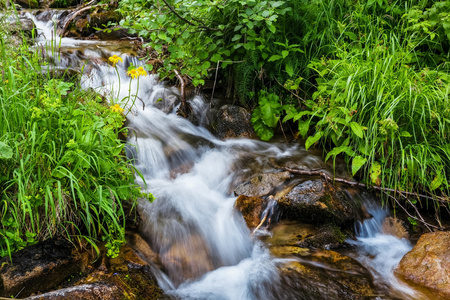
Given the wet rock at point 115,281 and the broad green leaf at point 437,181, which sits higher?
the broad green leaf at point 437,181

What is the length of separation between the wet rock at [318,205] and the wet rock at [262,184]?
23cm

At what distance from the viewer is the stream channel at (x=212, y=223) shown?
2534mm

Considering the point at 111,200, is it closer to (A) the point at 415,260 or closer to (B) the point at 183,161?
(B) the point at 183,161

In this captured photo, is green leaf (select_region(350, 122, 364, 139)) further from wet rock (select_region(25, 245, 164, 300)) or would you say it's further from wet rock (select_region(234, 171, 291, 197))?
wet rock (select_region(25, 245, 164, 300))

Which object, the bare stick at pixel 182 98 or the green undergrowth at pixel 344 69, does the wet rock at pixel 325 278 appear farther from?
the bare stick at pixel 182 98

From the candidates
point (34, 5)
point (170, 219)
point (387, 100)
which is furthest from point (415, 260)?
point (34, 5)

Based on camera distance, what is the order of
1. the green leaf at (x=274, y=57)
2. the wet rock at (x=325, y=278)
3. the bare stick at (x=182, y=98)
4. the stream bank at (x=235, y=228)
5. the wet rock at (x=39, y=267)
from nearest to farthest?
the wet rock at (x=39, y=267) → the wet rock at (x=325, y=278) → the stream bank at (x=235, y=228) → the green leaf at (x=274, y=57) → the bare stick at (x=182, y=98)

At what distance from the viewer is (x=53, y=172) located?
2.25 meters

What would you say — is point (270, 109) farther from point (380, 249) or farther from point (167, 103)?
point (380, 249)

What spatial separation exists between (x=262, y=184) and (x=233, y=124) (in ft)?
4.55

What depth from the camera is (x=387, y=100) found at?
3334 millimetres

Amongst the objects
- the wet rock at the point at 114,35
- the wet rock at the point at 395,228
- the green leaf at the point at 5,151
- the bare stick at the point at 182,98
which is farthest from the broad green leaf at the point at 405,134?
the wet rock at the point at 114,35

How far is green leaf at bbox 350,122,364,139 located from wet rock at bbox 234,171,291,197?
82 cm

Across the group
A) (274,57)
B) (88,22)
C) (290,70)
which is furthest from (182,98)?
(88,22)
